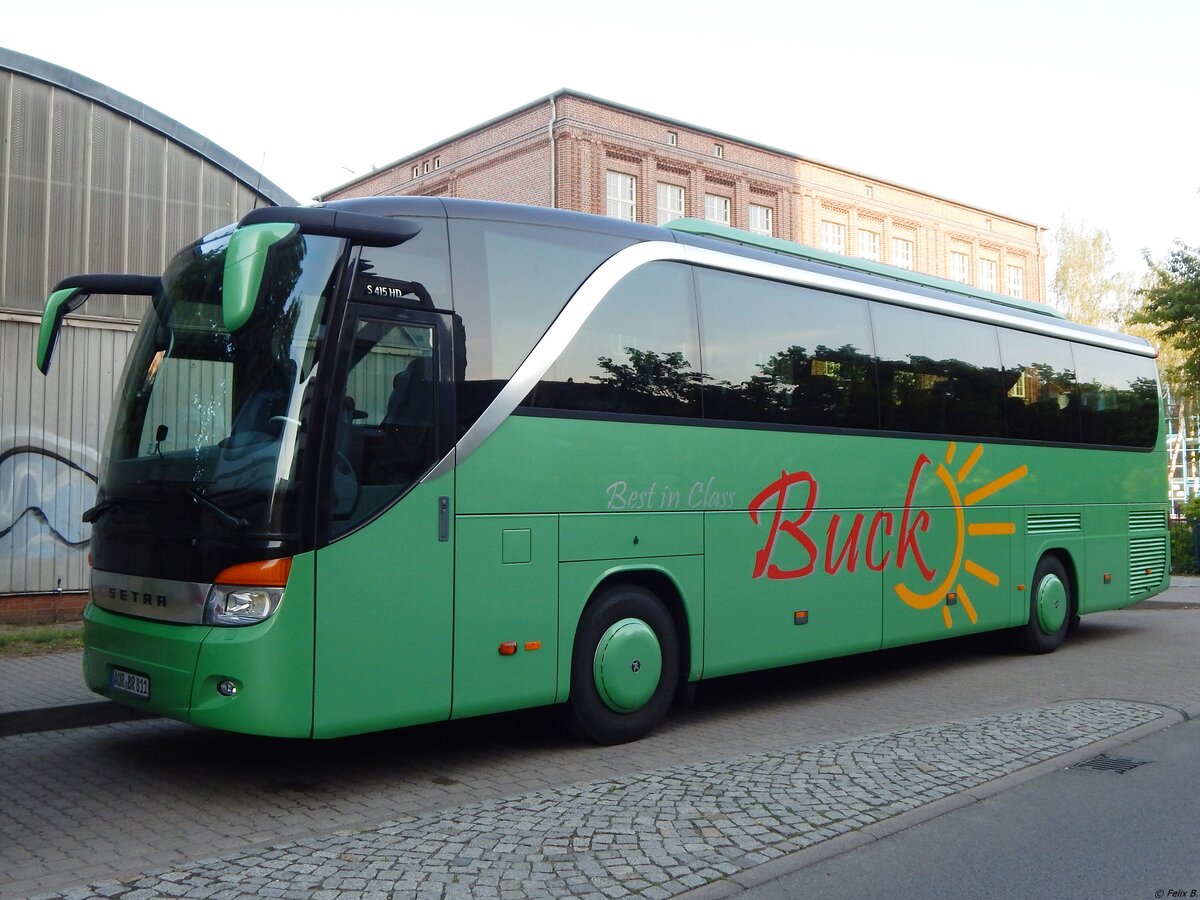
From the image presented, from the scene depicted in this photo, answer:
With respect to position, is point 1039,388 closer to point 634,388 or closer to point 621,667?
point 634,388

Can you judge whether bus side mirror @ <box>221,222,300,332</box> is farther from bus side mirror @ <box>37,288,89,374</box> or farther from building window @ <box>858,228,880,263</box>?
building window @ <box>858,228,880,263</box>

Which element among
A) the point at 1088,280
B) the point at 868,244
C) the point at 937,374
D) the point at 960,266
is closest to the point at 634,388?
the point at 937,374

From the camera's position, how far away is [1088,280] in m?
59.2

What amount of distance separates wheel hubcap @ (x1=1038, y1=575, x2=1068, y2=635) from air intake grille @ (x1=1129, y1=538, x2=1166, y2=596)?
1706mm

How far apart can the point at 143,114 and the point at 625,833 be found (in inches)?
452

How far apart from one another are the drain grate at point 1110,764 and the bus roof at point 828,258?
4481 mm

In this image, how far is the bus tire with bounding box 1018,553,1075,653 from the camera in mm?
12281

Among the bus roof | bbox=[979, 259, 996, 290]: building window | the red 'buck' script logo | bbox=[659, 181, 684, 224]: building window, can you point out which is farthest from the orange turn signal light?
bbox=[979, 259, 996, 290]: building window

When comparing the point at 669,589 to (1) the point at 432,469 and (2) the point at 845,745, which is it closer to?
(2) the point at 845,745

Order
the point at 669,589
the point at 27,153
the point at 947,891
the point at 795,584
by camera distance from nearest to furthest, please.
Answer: the point at 947,891 → the point at 669,589 → the point at 795,584 → the point at 27,153

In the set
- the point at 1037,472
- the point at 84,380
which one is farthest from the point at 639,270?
the point at 84,380

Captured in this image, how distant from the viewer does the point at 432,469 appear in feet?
21.8

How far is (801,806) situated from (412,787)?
7.41 ft

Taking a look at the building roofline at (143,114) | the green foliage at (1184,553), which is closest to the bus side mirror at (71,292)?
the building roofline at (143,114)
